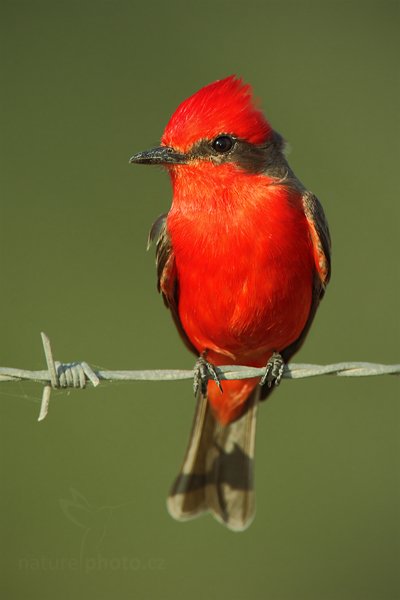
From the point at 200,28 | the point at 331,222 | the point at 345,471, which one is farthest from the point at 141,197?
the point at 345,471

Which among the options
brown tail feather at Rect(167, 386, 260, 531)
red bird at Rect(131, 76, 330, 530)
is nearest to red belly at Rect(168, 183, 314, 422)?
red bird at Rect(131, 76, 330, 530)

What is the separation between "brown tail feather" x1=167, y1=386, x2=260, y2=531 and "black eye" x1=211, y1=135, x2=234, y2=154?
1.43 m

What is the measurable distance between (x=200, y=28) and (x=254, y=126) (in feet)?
14.9

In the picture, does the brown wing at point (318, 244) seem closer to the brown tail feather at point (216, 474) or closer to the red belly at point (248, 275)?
the red belly at point (248, 275)

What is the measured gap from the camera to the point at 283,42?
8859 millimetres

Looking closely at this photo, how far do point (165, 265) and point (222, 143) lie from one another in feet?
2.27

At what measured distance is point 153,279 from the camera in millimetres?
6977

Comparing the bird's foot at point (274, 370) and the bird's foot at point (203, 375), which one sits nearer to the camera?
the bird's foot at point (203, 375)

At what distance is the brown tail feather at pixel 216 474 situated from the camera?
4930 millimetres

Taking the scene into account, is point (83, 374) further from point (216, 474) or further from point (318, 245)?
point (216, 474)

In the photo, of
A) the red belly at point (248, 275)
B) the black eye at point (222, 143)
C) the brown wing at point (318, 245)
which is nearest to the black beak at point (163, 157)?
the black eye at point (222, 143)

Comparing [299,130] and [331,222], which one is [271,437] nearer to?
[331,222]

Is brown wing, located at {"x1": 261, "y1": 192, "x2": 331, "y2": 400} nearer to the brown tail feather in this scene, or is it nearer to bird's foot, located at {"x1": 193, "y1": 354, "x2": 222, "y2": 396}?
bird's foot, located at {"x1": 193, "y1": 354, "x2": 222, "y2": 396}

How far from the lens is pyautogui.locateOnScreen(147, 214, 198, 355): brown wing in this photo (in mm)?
4598
